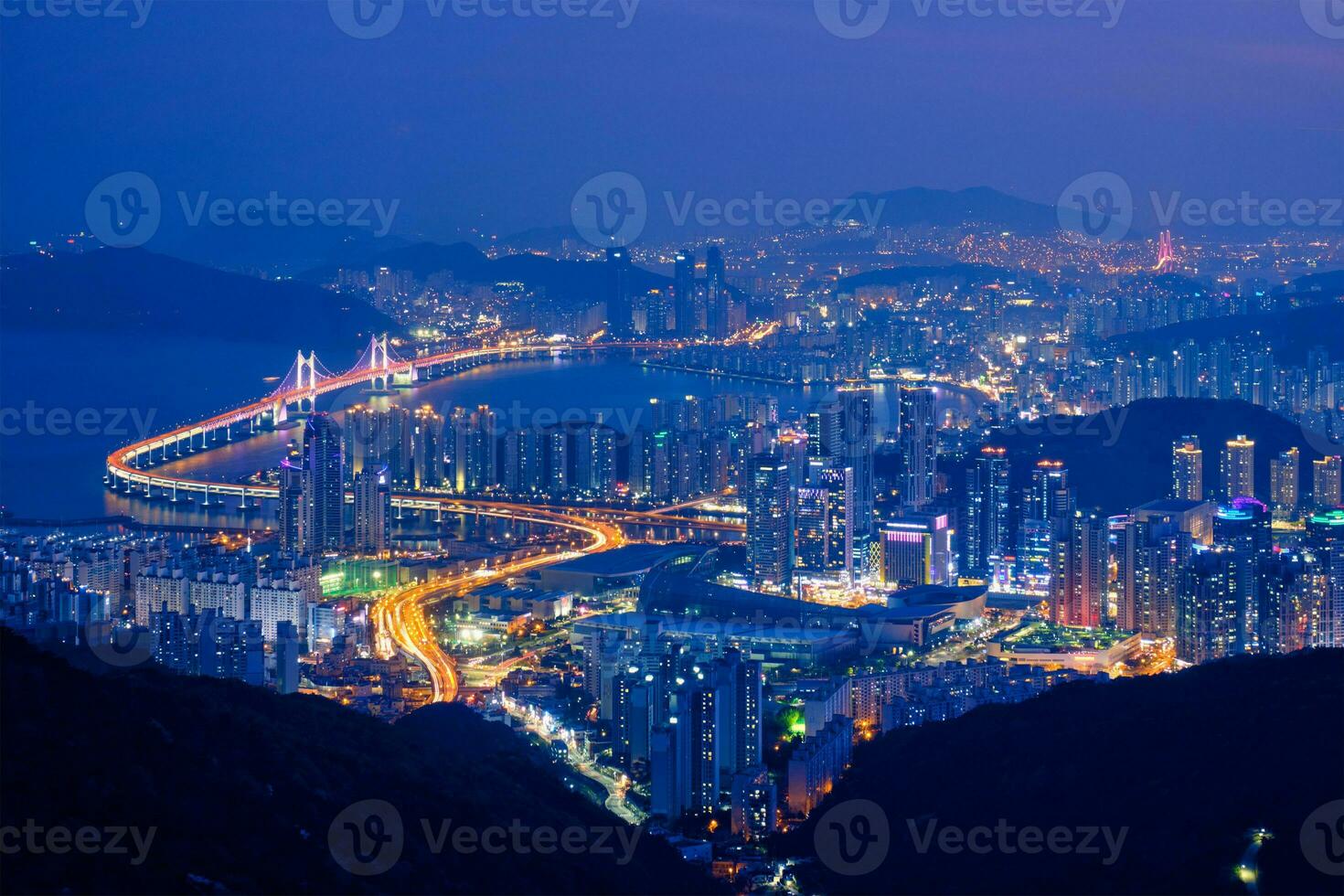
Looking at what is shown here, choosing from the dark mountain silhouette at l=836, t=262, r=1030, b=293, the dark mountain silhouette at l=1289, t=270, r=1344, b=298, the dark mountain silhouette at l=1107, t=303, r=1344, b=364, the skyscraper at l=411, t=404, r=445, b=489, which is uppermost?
the dark mountain silhouette at l=836, t=262, r=1030, b=293

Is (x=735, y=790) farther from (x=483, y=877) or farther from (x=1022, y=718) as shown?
(x=483, y=877)

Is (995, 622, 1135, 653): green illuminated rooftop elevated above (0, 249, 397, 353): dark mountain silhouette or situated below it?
below

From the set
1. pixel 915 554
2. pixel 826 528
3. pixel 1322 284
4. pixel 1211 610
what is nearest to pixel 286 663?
pixel 826 528

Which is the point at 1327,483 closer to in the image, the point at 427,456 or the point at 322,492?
the point at 427,456

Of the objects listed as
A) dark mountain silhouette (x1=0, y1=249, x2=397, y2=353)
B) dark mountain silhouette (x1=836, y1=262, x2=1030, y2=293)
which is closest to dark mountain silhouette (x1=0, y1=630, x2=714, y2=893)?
dark mountain silhouette (x1=0, y1=249, x2=397, y2=353)

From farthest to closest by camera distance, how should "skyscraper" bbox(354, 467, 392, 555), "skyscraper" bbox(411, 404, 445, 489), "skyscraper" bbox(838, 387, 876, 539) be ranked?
1. "skyscraper" bbox(411, 404, 445, 489)
2. "skyscraper" bbox(354, 467, 392, 555)
3. "skyscraper" bbox(838, 387, 876, 539)

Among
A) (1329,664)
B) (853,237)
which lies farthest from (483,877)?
(853,237)

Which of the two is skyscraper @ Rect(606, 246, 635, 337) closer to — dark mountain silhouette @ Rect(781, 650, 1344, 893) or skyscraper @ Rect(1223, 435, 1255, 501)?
skyscraper @ Rect(1223, 435, 1255, 501)

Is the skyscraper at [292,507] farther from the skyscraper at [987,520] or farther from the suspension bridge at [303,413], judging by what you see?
the skyscraper at [987,520]
